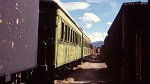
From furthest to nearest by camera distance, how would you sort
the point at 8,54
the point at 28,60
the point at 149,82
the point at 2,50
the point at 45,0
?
1. the point at 45,0
2. the point at 149,82
3. the point at 28,60
4. the point at 8,54
5. the point at 2,50

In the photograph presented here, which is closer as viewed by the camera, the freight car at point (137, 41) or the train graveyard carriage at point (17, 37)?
the train graveyard carriage at point (17, 37)

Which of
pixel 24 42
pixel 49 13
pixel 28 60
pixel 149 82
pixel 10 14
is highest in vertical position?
pixel 49 13

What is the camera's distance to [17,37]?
5.06 meters

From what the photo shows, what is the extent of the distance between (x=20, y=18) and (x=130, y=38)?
3.97 meters

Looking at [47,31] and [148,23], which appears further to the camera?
[47,31]

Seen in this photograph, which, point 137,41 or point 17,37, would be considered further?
point 137,41

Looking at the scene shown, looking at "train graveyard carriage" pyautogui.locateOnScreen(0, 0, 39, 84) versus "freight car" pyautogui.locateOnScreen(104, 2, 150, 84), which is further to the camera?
"freight car" pyautogui.locateOnScreen(104, 2, 150, 84)

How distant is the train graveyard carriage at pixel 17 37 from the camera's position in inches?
170

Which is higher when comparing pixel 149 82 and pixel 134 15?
pixel 134 15

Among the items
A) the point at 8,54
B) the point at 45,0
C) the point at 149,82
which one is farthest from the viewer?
the point at 45,0

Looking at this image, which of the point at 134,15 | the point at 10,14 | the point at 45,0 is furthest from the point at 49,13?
the point at 10,14

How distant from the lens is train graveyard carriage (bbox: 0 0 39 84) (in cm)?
432

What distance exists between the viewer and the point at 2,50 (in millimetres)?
4242

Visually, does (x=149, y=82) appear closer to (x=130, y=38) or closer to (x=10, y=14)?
(x=130, y=38)
